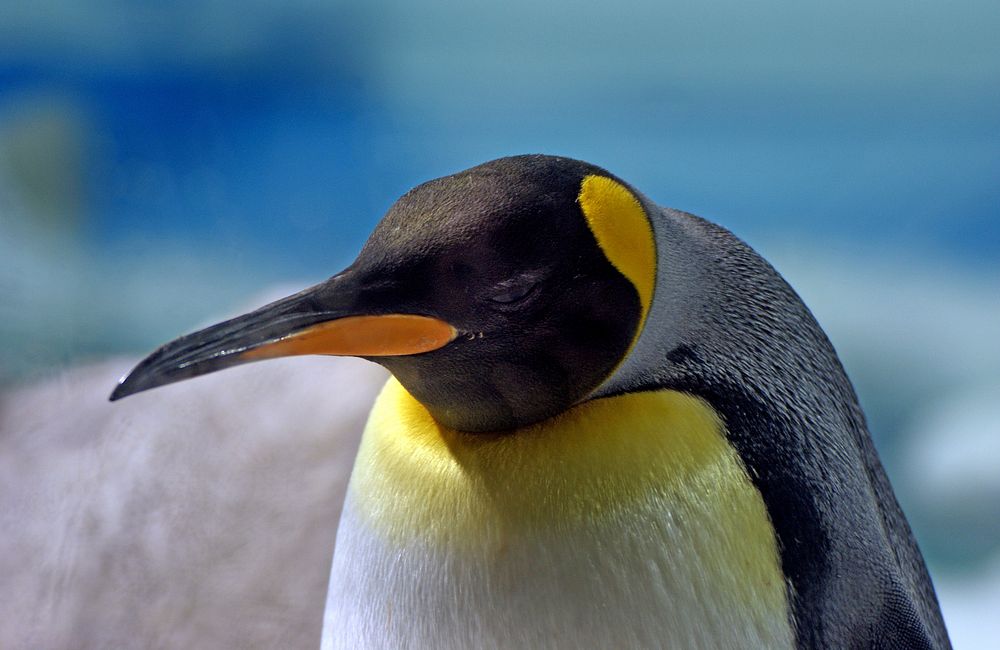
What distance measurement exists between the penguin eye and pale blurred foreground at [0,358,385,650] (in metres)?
0.85

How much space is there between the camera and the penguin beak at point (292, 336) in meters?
0.54

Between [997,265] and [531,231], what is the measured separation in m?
2.12

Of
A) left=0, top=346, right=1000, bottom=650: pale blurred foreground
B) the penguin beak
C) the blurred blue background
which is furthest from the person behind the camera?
the blurred blue background

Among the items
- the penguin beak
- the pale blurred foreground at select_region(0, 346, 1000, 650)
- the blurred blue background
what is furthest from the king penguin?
the blurred blue background

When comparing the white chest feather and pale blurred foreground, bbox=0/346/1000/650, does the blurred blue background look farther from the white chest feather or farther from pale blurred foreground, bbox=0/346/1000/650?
the white chest feather

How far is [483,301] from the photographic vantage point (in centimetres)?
56

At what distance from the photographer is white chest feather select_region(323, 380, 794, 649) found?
61 centimetres

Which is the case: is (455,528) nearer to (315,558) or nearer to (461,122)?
(315,558)

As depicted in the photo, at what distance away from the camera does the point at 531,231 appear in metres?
0.56

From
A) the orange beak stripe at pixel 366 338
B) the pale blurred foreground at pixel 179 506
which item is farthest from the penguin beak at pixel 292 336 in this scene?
the pale blurred foreground at pixel 179 506

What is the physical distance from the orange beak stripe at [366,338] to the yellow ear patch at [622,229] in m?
0.12

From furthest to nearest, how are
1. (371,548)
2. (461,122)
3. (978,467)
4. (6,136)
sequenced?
(461,122)
(978,467)
(6,136)
(371,548)

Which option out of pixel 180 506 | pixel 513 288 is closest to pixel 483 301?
pixel 513 288

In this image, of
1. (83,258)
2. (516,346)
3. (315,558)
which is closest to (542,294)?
(516,346)
